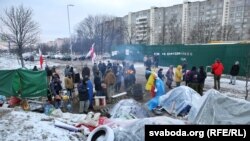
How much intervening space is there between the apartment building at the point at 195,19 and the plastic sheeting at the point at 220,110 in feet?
154

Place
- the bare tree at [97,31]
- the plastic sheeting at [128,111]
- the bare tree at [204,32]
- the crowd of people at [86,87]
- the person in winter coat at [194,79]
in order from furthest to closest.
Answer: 1. the bare tree at [97,31]
2. the bare tree at [204,32]
3. the person in winter coat at [194,79]
4. the crowd of people at [86,87]
5. the plastic sheeting at [128,111]

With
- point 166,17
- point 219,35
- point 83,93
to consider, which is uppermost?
point 166,17

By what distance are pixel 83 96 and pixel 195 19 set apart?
60930mm

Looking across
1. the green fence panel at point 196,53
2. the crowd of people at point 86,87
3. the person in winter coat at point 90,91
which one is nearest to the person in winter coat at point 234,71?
the green fence panel at point 196,53

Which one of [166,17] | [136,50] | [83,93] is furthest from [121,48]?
[166,17]

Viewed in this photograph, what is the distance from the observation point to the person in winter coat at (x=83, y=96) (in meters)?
10.5

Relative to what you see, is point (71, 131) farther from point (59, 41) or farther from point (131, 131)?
point (59, 41)

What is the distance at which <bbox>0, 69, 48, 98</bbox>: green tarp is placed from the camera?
1145 cm

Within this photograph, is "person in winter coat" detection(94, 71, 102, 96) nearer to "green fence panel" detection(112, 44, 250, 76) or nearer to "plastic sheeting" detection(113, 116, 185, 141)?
"plastic sheeting" detection(113, 116, 185, 141)

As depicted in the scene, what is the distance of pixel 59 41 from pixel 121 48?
140 meters

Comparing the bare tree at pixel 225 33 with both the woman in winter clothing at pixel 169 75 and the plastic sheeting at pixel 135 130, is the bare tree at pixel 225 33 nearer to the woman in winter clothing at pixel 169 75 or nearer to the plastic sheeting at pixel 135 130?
the woman in winter clothing at pixel 169 75

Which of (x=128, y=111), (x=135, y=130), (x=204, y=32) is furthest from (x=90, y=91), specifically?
(x=204, y=32)

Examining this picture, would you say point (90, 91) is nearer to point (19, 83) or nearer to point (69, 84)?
point (69, 84)

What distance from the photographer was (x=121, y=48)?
34781mm
